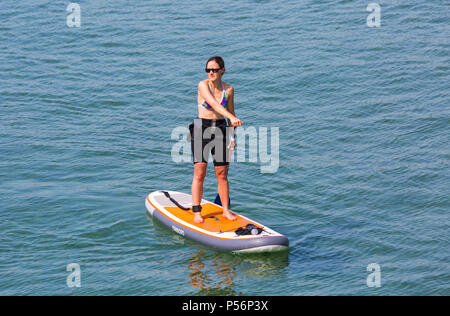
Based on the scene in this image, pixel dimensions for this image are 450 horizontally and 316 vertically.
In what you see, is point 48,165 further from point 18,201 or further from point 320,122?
point 320,122

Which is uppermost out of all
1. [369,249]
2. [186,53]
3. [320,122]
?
[186,53]

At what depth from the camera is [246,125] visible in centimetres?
1870

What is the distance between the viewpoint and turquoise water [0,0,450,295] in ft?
38.2

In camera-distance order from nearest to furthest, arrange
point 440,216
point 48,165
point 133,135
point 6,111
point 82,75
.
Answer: point 440,216 < point 48,165 < point 133,135 < point 6,111 < point 82,75

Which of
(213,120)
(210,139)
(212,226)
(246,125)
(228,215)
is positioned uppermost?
(213,120)

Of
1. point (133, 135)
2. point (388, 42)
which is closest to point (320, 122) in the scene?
point (133, 135)

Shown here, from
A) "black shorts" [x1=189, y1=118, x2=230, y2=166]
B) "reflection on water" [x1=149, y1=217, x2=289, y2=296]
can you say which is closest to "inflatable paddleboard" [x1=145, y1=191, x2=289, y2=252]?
"reflection on water" [x1=149, y1=217, x2=289, y2=296]

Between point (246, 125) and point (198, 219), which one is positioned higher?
point (246, 125)

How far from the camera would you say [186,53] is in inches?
933

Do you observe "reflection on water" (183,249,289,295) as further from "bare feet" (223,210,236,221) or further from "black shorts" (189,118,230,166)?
"black shorts" (189,118,230,166)

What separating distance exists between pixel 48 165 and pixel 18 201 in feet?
6.83

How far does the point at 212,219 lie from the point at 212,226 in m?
0.30

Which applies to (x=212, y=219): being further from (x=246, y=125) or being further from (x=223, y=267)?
(x=246, y=125)

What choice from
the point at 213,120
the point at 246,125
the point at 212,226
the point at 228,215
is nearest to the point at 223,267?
the point at 212,226
